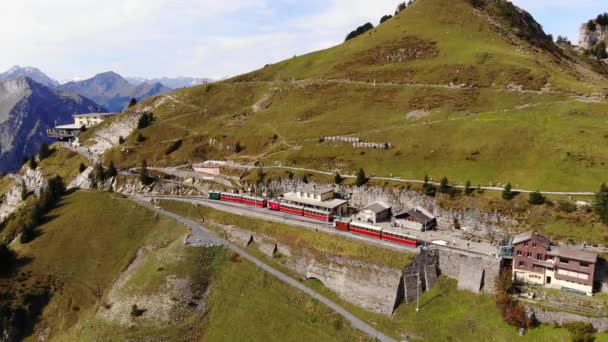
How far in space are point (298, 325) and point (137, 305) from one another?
3272 centimetres

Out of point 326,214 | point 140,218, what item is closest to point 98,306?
point 140,218

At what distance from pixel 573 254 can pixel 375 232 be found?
32.2m

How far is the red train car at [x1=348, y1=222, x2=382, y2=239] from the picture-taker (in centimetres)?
7719

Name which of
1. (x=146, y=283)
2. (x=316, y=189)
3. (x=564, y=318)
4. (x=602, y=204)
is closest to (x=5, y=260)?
(x=146, y=283)

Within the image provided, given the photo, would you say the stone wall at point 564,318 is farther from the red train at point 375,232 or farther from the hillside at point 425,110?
the hillside at point 425,110

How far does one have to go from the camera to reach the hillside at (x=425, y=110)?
92625 millimetres

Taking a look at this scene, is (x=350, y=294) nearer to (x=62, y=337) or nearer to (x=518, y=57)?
(x=62, y=337)

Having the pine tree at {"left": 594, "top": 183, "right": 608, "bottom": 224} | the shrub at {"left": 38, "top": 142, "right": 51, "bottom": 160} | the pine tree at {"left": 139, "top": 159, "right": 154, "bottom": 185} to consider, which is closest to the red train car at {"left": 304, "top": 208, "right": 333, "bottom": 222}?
the pine tree at {"left": 594, "top": 183, "right": 608, "bottom": 224}

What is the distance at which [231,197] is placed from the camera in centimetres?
11050

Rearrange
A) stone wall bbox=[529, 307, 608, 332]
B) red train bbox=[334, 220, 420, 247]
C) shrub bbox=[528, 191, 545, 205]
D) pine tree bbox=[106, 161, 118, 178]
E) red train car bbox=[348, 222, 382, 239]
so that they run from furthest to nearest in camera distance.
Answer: pine tree bbox=[106, 161, 118, 178] < red train car bbox=[348, 222, 382, 239] < shrub bbox=[528, 191, 545, 205] < red train bbox=[334, 220, 420, 247] < stone wall bbox=[529, 307, 608, 332]

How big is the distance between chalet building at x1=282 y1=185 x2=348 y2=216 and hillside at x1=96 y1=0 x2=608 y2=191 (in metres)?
14.4

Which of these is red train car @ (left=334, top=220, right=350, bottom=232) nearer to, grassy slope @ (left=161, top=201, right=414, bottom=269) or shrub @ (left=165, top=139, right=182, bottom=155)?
grassy slope @ (left=161, top=201, right=414, bottom=269)

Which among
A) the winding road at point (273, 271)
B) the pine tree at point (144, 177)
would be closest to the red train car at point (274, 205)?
the winding road at point (273, 271)

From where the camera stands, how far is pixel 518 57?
144 metres
